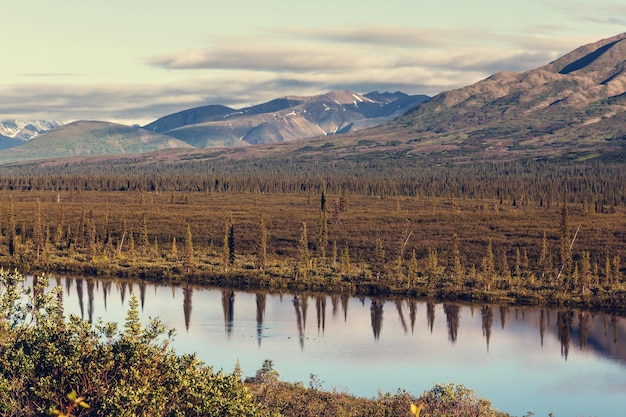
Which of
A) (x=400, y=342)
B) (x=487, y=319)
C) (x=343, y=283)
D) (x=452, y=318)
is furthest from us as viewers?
(x=343, y=283)

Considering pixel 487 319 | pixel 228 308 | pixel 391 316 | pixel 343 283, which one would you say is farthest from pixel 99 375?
pixel 343 283

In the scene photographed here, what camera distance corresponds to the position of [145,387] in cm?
4806

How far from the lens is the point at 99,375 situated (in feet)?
170

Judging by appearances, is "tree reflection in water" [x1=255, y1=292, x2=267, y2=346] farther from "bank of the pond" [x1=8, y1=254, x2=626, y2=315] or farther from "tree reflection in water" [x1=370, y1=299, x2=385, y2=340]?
"tree reflection in water" [x1=370, y1=299, x2=385, y2=340]

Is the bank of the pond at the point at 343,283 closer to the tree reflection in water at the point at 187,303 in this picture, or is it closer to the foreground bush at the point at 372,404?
the tree reflection in water at the point at 187,303

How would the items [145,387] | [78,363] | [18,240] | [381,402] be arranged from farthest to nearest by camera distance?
[18,240] < [381,402] < [78,363] < [145,387]

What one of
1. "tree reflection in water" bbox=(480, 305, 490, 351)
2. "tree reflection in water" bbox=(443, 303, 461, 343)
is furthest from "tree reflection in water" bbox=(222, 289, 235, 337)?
"tree reflection in water" bbox=(480, 305, 490, 351)

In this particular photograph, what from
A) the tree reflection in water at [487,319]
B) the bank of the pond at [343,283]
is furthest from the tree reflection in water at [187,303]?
the tree reflection in water at [487,319]

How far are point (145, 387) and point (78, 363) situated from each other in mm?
6060

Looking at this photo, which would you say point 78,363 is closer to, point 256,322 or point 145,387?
point 145,387

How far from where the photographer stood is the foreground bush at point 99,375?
4959cm

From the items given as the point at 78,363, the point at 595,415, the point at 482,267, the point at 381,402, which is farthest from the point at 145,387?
the point at 482,267

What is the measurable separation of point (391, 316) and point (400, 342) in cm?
1445

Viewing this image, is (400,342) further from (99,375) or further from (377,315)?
(99,375)
